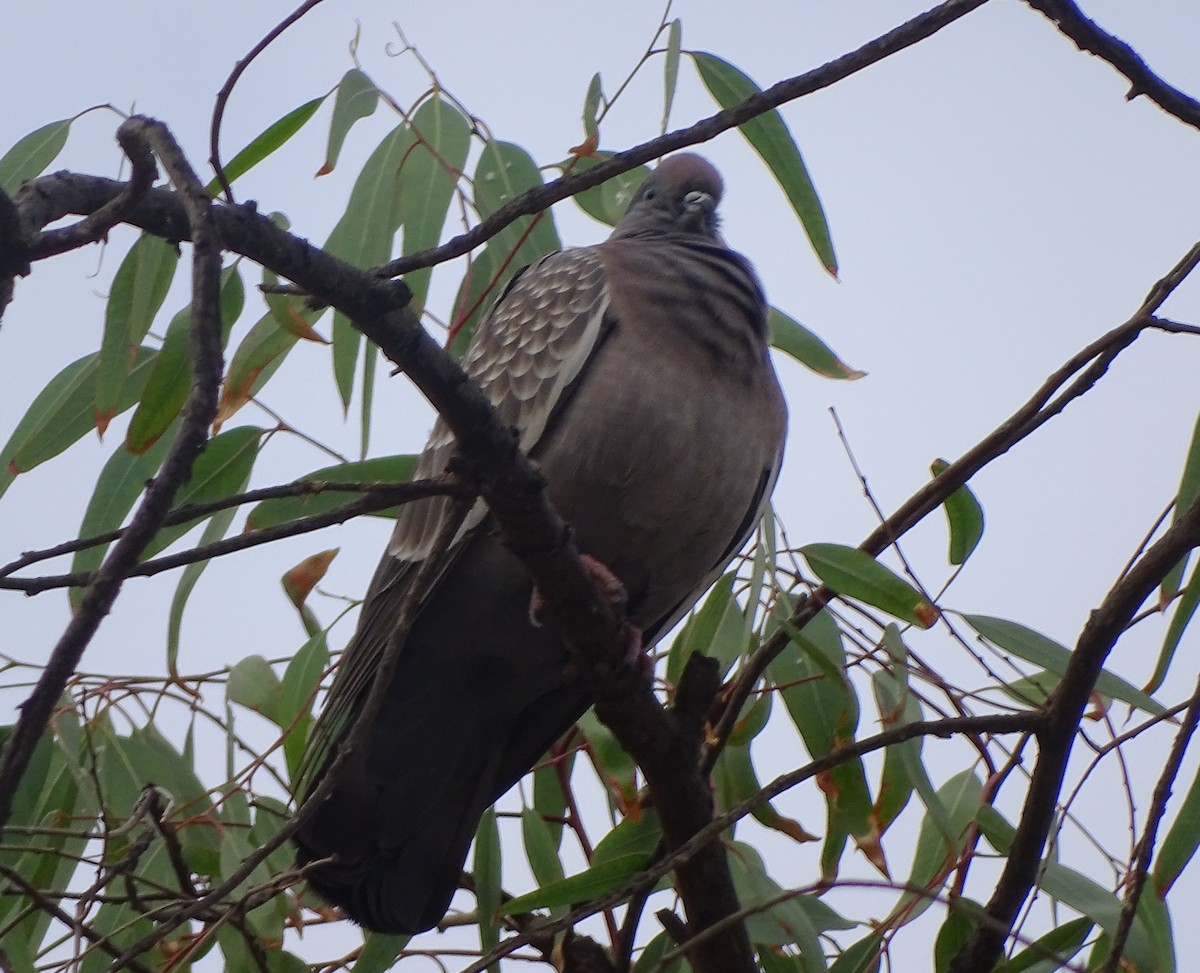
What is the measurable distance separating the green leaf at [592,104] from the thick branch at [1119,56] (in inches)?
33.2

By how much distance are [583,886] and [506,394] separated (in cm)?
88

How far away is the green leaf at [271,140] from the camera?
219 centimetres

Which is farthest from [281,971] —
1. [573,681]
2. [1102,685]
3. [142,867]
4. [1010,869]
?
[1102,685]

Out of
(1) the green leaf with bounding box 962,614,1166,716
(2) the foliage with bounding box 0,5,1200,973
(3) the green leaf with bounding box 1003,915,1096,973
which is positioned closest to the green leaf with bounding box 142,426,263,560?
(2) the foliage with bounding box 0,5,1200,973

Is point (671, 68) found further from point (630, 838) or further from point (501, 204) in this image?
point (630, 838)

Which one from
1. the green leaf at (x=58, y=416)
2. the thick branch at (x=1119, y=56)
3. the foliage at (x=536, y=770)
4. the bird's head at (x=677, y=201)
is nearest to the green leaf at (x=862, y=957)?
the foliage at (x=536, y=770)

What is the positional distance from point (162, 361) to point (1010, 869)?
4.55 feet

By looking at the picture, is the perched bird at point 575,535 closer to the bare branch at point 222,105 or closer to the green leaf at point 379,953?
the green leaf at point 379,953

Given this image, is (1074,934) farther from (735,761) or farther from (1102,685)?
(735,761)

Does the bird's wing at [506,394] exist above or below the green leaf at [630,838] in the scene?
above

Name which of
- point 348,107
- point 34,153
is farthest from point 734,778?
point 34,153

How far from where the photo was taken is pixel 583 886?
197 centimetres

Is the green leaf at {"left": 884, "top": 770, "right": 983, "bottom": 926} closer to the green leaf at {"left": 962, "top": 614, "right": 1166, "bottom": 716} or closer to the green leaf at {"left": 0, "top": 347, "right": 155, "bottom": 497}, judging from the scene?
the green leaf at {"left": 962, "top": 614, "right": 1166, "bottom": 716}

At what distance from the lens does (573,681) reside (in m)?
2.34
